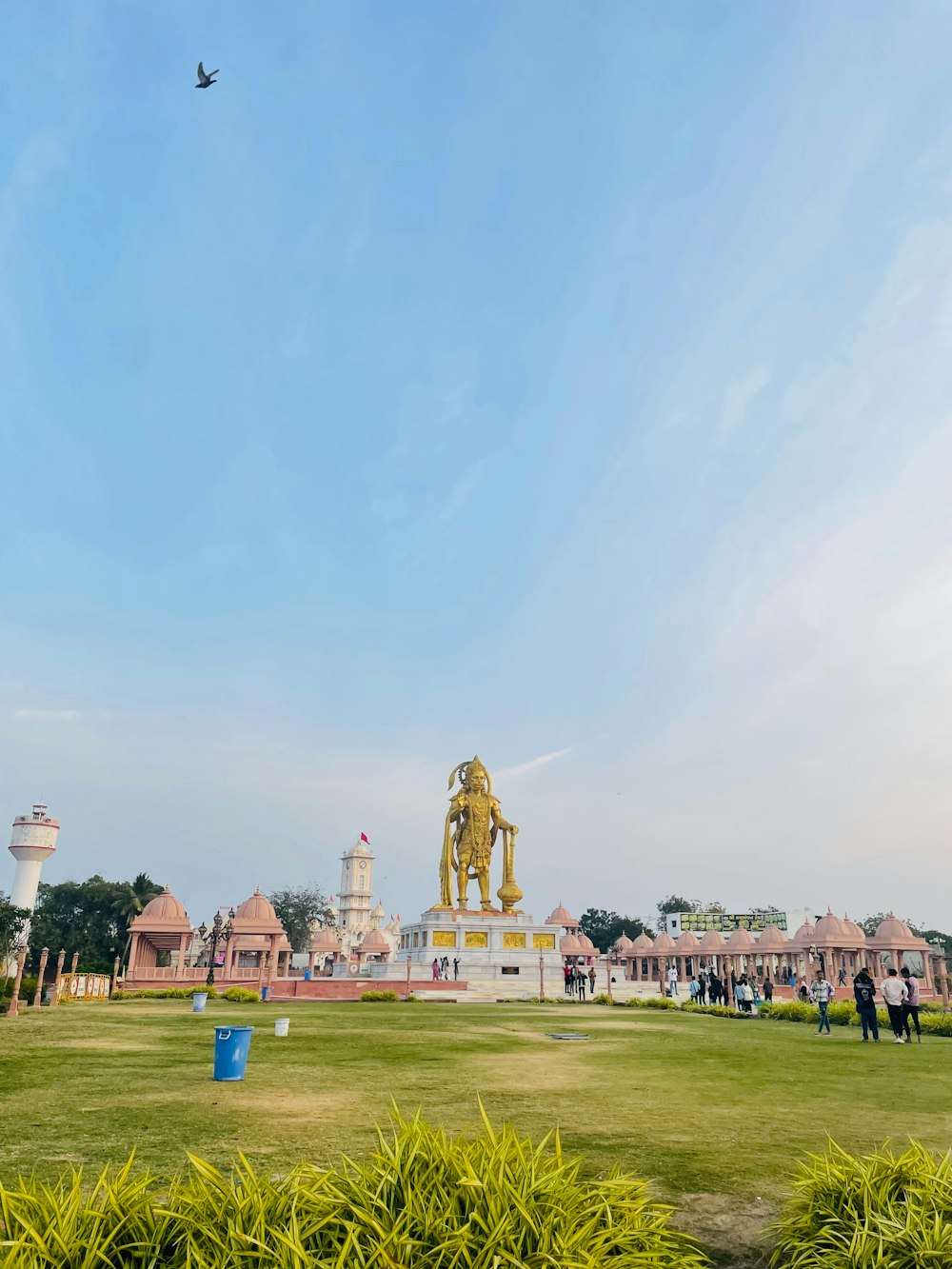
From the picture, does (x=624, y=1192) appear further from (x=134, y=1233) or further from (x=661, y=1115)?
(x=661, y=1115)

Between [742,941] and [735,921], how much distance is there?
24994 millimetres

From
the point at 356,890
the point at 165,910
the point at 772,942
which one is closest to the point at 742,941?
the point at 772,942

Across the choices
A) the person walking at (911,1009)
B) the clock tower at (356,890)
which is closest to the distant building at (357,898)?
the clock tower at (356,890)

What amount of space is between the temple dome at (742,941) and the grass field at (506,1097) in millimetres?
41363

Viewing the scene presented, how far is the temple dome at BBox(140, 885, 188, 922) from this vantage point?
42219 millimetres

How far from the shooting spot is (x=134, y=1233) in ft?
13.5

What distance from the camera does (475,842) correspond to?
160 feet

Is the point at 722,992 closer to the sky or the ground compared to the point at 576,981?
closer to the ground

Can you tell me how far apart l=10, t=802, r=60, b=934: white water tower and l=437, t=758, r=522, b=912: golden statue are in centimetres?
3452

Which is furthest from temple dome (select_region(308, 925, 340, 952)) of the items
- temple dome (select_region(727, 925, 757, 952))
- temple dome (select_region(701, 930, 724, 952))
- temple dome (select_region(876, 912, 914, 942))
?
temple dome (select_region(876, 912, 914, 942))

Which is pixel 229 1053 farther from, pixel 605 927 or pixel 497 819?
pixel 605 927

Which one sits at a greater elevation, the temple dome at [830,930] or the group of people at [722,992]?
the temple dome at [830,930]

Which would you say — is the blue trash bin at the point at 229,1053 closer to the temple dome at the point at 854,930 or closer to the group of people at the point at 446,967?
the group of people at the point at 446,967

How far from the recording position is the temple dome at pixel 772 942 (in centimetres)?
5303
